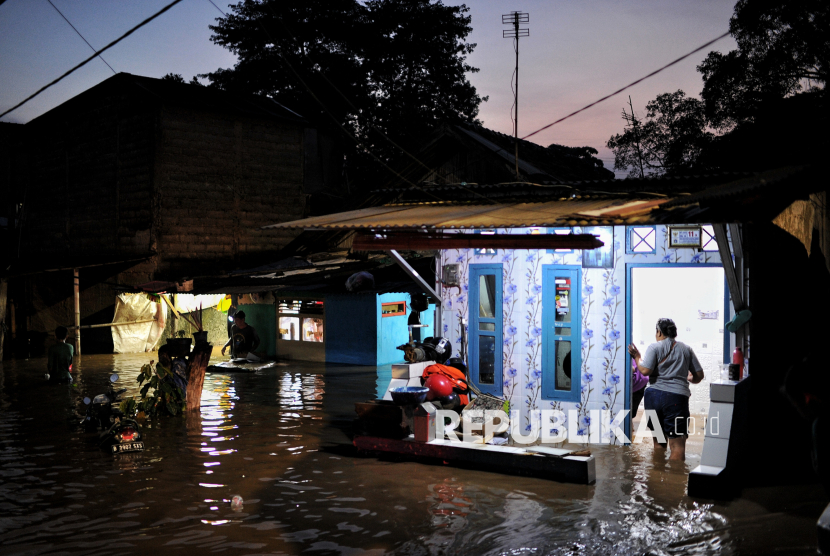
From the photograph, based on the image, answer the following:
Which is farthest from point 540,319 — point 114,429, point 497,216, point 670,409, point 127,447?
point 114,429

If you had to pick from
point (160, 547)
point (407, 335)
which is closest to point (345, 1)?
point (407, 335)

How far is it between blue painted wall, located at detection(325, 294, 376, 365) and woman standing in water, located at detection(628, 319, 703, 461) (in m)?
12.0

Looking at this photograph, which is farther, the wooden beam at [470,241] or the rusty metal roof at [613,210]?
the wooden beam at [470,241]

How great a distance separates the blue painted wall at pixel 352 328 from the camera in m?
20.5

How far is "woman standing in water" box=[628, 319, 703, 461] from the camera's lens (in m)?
9.09

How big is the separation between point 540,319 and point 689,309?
5.21 m

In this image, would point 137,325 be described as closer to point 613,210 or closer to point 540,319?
point 540,319

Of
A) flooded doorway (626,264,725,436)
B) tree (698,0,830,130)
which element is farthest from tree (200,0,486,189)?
flooded doorway (626,264,725,436)

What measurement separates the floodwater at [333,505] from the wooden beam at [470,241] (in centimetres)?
294

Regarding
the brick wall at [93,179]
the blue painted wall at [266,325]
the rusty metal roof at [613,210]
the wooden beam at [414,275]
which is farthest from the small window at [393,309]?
the rusty metal roof at [613,210]

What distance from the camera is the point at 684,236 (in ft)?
30.7

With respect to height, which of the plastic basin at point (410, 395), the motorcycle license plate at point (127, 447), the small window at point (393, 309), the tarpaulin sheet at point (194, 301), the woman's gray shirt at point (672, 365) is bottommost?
the motorcycle license plate at point (127, 447)

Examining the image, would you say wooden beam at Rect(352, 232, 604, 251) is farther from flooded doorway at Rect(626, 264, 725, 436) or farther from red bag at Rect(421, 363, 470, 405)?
flooded doorway at Rect(626, 264, 725, 436)

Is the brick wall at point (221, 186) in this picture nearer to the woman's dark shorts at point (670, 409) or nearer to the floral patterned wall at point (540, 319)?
the floral patterned wall at point (540, 319)
